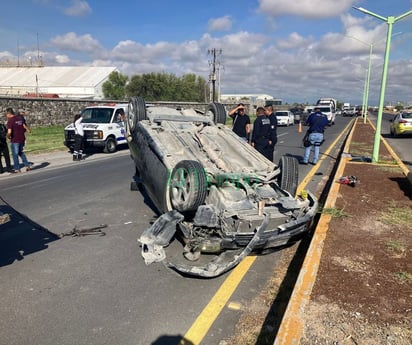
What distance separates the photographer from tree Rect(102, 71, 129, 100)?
62.9 meters

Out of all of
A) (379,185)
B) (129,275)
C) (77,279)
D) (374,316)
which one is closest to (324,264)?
(374,316)

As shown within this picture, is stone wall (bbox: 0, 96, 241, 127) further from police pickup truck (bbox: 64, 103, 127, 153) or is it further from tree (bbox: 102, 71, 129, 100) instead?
tree (bbox: 102, 71, 129, 100)

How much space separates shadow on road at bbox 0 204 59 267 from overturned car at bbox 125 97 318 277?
5.59 ft

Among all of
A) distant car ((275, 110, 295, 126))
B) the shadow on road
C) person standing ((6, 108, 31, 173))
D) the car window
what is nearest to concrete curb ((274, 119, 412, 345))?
the shadow on road

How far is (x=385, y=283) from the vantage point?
3.76m

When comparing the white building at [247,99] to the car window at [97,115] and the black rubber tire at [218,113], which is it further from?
the black rubber tire at [218,113]

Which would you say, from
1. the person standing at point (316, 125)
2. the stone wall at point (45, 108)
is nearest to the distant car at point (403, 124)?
the person standing at point (316, 125)

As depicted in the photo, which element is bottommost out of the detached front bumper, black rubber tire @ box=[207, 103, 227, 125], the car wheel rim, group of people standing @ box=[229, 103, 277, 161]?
the detached front bumper

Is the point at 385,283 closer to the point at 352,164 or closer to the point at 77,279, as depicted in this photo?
the point at 77,279

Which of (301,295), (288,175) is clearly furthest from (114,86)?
(301,295)

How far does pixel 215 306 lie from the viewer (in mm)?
3551

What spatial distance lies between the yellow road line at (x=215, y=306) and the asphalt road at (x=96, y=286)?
0.02m

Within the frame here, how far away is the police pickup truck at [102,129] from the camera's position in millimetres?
14109

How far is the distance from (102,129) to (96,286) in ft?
36.3
